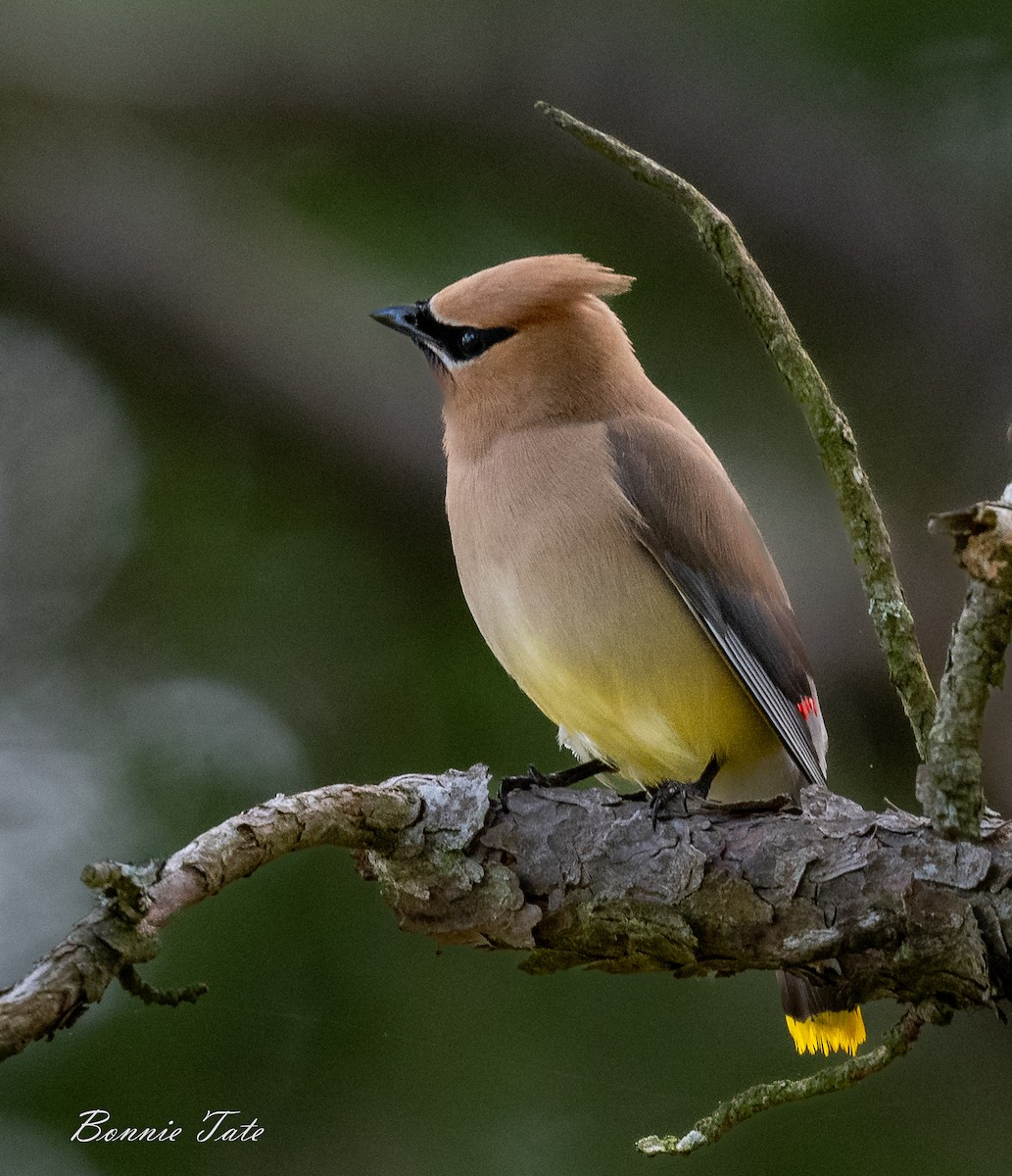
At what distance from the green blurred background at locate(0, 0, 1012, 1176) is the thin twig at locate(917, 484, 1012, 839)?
138 cm

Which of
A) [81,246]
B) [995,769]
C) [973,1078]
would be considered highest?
[81,246]

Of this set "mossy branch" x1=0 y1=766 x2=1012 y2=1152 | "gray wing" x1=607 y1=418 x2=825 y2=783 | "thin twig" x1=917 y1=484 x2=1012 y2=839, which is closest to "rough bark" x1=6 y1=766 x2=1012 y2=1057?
"mossy branch" x1=0 y1=766 x2=1012 y2=1152

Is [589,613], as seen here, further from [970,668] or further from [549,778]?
[970,668]

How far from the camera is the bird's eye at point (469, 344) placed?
3.88 metres

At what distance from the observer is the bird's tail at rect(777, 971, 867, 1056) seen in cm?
353

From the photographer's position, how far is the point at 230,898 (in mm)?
4562

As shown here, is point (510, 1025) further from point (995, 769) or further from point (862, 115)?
point (862, 115)

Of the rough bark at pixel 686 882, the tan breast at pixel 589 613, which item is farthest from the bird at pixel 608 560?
the rough bark at pixel 686 882

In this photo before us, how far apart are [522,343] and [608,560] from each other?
1.98 ft

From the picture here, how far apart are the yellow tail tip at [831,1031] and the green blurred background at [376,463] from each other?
83 centimetres

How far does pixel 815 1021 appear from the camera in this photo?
3.59 meters

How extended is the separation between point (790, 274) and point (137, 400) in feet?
6.93

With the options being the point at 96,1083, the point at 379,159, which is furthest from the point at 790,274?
the point at 96,1083
